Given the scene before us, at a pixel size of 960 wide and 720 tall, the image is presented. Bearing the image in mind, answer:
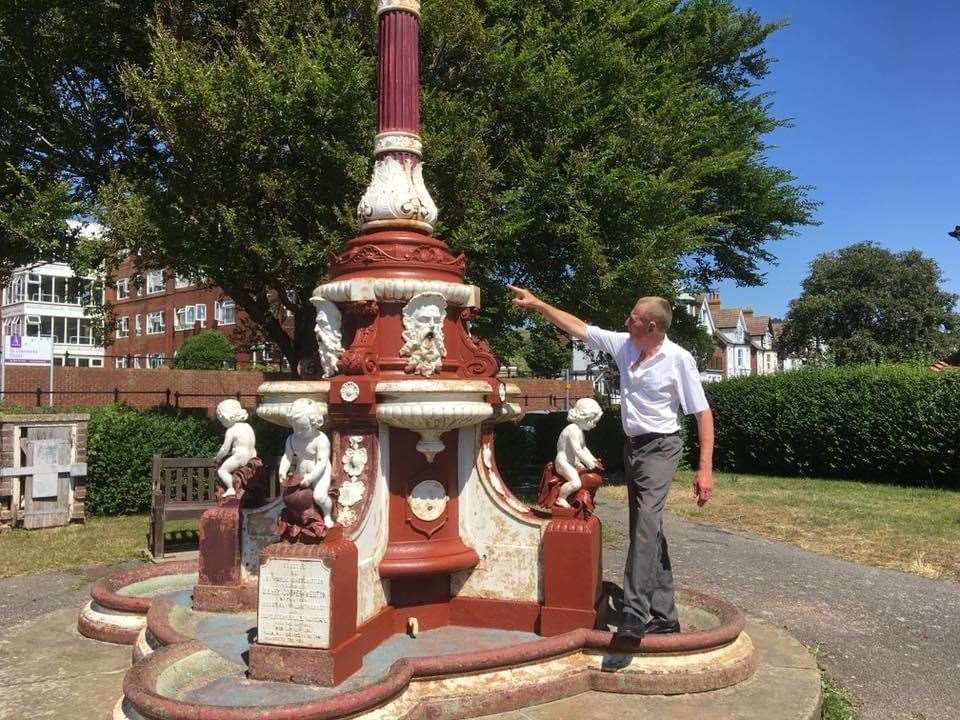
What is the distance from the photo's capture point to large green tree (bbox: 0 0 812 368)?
36.3 ft

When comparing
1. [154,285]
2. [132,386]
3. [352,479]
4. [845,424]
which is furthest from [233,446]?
[154,285]

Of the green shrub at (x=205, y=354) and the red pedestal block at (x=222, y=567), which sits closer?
the red pedestal block at (x=222, y=567)

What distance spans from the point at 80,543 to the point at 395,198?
7056 mm

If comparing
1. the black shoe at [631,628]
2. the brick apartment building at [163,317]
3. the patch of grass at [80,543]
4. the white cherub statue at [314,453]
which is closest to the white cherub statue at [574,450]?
the black shoe at [631,628]

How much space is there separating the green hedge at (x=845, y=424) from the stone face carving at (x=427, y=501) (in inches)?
543

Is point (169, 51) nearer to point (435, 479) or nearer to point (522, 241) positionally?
point (522, 241)

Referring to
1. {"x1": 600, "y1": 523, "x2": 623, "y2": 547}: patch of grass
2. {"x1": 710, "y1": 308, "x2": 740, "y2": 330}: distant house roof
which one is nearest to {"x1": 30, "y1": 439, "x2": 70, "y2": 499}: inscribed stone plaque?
{"x1": 600, "y1": 523, "x2": 623, "y2": 547}: patch of grass

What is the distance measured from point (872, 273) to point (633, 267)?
33.1 metres

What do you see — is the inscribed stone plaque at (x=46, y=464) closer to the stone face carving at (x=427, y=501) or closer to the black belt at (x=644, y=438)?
the stone face carving at (x=427, y=501)

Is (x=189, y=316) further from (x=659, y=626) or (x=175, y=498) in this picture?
(x=659, y=626)

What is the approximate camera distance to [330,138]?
11.2 meters

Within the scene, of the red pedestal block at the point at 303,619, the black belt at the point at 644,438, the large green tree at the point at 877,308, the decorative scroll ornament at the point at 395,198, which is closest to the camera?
the red pedestal block at the point at 303,619

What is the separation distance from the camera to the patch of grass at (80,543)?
28.7 feet

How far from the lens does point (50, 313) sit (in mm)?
43688
